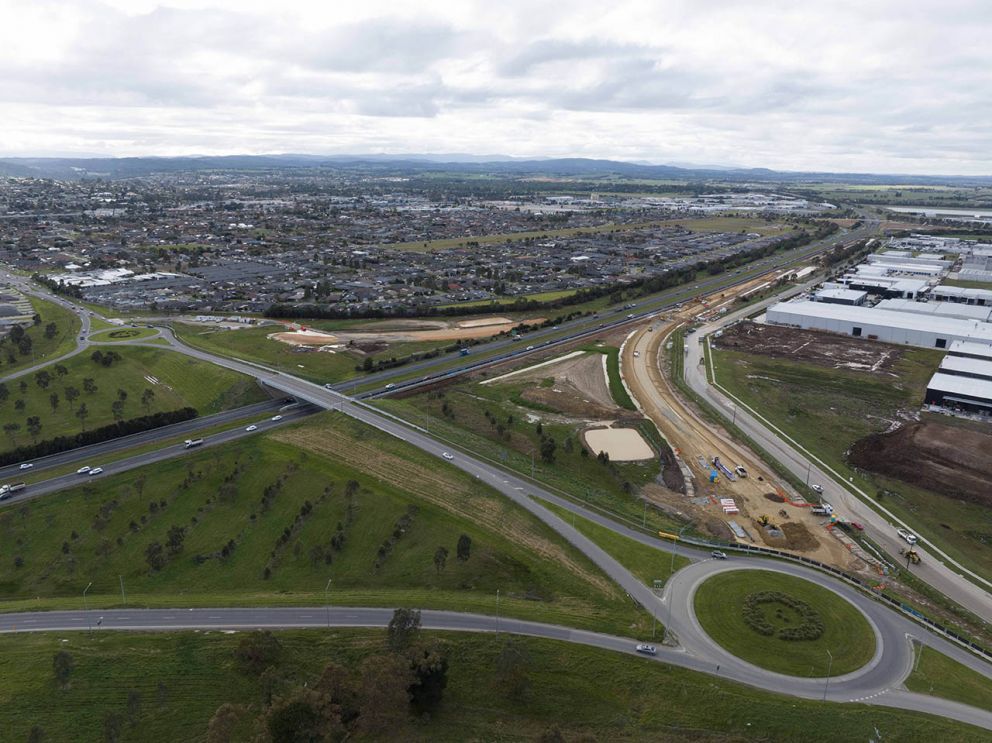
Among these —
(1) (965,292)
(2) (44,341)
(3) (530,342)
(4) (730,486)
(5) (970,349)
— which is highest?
(1) (965,292)

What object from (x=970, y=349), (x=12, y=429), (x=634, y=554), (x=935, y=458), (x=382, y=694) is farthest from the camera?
(x=970, y=349)

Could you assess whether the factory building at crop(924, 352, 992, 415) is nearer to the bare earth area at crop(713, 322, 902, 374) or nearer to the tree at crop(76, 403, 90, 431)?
the bare earth area at crop(713, 322, 902, 374)

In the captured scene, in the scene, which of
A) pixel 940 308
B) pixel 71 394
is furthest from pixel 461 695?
pixel 940 308

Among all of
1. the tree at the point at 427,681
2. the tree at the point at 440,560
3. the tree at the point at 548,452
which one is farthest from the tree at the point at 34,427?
the tree at the point at 427,681

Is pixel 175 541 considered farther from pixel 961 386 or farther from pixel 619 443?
pixel 961 386

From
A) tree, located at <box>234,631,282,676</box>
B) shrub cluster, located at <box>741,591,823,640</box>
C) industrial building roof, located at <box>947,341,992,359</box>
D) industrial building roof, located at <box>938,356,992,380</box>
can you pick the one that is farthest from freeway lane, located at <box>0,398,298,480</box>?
industrial building roof, located at <box>947,341,992,359</box>

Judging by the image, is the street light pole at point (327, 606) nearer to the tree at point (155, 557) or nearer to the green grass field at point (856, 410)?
the tree at point (155, 557)
